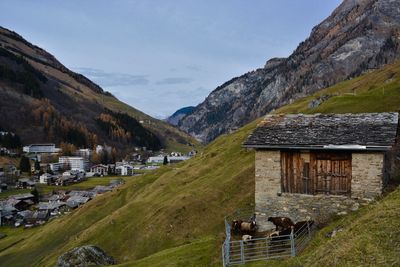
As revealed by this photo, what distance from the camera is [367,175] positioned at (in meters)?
28.3

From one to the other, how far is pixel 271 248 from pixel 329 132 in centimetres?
990

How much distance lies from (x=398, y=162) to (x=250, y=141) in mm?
12665

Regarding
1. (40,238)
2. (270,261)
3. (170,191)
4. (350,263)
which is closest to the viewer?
(350,263)

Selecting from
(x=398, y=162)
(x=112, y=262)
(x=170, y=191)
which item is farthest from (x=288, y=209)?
(x=170, y=191)

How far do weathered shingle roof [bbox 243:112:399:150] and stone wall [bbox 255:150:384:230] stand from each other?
0.91 metres

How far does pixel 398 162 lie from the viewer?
110 feet

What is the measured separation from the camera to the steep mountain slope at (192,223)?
1928 cm

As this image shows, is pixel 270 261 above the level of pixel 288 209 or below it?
below

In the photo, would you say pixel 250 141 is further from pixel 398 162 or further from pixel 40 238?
pixel 40 238

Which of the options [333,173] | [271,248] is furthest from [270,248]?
[333,173]

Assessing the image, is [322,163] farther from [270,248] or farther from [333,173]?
[270,248]

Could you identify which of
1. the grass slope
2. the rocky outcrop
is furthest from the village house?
the rocky outcrop

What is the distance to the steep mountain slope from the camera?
19.3m

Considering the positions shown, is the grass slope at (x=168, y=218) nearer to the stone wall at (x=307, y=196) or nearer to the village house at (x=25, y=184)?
the stone wall at (x=307, y=196)
